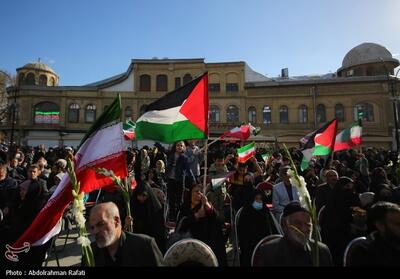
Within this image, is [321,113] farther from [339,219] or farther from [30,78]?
[30,78]

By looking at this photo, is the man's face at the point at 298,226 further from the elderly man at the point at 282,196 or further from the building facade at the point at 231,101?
the building facade at the point at 231,101

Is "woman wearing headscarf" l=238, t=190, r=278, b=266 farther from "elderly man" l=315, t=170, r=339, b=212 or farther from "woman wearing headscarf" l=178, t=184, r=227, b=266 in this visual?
"elderly man" l=315, t=170, r=339, b=212

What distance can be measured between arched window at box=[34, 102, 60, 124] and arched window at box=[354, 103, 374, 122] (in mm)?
36957


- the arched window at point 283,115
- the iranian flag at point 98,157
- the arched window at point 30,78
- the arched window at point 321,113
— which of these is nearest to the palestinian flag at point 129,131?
the iranian flag at point 98,157

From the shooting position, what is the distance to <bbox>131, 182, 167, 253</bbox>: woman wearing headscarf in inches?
201

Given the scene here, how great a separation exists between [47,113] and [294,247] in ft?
136

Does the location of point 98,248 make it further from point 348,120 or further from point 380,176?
point 348,120

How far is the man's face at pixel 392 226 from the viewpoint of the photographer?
3.15 metres

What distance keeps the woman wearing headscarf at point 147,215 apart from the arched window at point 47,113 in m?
37.8

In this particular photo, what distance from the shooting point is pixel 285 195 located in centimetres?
626

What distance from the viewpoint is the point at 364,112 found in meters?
36.7

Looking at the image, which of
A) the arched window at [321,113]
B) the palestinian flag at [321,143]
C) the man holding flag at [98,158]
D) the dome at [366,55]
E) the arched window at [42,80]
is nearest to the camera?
the man holding flag at [98,158]

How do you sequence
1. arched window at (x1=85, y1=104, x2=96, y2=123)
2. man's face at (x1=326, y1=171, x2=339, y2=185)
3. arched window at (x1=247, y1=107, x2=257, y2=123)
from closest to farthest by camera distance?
man's face at (x1=326, y1=171, x2=339, y2=185) → arched window at (x1=247, y1=107, x2=257, y2=123) → arched window at (x1=85, y1=104, x2=96, y2=123)

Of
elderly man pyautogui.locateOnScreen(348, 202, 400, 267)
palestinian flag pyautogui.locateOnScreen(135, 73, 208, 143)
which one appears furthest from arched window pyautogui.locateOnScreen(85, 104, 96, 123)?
elderly man pyautogui.locateOnScreen(348, 202, 400, 267)
